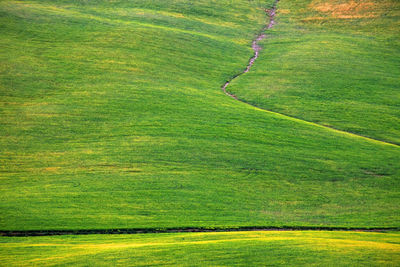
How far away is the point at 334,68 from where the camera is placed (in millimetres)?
47531

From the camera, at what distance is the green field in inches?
853

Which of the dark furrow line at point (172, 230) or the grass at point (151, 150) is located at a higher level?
the grass at point (151, 150)

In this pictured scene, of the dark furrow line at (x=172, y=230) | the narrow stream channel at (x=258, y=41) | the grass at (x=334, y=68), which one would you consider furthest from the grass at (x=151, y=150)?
the grass at (x=334, y=68)

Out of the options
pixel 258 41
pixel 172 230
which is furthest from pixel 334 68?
pixel 172 230

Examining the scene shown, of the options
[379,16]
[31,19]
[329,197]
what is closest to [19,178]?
[329,197]

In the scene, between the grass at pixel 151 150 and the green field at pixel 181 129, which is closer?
the green field at pixel 181 129

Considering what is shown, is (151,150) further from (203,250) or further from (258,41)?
(258,41)

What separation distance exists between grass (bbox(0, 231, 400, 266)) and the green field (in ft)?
0.56

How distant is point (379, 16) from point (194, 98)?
45.6m

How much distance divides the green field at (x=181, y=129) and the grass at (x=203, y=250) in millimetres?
172

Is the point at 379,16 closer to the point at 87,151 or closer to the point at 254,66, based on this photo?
the point at 254,66

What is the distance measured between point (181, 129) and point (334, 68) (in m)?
26.7

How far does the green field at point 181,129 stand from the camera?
21672mm

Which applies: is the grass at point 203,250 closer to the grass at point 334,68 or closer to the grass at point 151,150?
the grass at point 151,150
